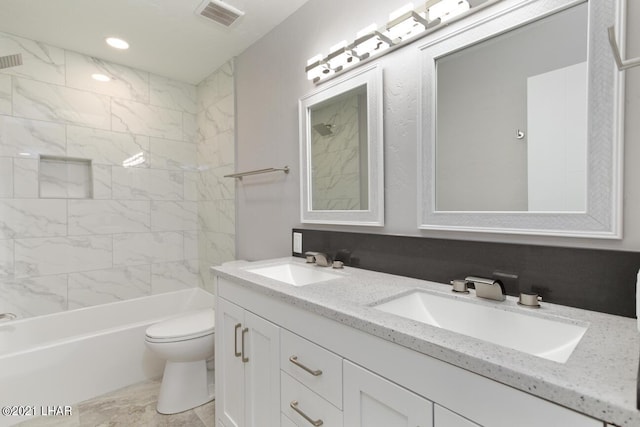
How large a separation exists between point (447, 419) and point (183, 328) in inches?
68.1

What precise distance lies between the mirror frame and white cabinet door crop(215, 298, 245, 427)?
107cm

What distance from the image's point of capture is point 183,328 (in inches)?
75.6

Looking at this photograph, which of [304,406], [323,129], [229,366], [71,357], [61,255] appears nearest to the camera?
[304,406]

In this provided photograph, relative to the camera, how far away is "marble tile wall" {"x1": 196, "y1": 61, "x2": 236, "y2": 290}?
8.40 ft

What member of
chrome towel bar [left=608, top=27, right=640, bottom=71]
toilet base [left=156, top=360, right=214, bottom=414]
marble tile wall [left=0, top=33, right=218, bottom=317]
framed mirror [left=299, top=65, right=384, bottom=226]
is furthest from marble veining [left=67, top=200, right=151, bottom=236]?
chrome towel bar [left=608, top=27, right=640, bottom=71]

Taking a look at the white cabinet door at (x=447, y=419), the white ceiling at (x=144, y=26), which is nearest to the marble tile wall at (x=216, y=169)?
the white ceiling at (x=144, y=26)

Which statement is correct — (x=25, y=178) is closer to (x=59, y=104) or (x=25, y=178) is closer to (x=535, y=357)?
(x=59, y=104)

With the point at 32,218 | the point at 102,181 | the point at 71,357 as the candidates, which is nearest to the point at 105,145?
the point at 102,181

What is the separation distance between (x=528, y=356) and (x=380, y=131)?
1051mm

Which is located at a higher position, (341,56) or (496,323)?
(341,56)

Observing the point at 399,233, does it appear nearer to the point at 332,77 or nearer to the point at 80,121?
the point at 332,77

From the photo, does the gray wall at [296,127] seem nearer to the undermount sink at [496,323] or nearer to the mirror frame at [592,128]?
the mirror frame at [592,128]

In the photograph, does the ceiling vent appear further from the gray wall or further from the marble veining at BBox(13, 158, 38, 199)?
the marble veining at BBox(13, 158, 38, 199)

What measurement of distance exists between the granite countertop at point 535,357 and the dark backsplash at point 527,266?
0.05m
